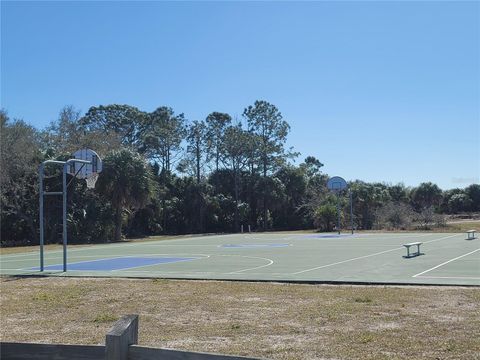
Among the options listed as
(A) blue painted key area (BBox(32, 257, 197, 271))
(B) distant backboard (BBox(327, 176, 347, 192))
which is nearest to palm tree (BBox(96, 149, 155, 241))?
(B) distant backboard (BBox(327, 176, 347, 192))

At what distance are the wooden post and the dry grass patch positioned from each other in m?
2.90

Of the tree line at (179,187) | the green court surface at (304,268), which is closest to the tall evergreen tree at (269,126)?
the tree line at (179,187)

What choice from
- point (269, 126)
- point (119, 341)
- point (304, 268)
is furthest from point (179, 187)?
point (119, 341)

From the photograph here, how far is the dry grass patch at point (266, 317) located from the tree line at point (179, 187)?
91.4 ft

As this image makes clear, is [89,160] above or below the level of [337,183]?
below

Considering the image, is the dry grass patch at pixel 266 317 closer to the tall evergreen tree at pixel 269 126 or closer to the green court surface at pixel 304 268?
the green court surface at pixel 304 268

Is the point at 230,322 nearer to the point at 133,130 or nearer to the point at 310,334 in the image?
the point at 310,334

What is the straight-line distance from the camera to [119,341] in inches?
140

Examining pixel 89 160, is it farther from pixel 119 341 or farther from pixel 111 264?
pixel 119 341

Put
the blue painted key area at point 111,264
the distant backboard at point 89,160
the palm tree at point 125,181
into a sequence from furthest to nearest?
the palm tree at point 125,181 < the distant backboard at point 89,160 < the blue painted key area at point 111,264

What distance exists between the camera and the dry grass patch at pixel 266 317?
6645 millimetres

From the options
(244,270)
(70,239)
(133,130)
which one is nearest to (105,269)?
(244,270)

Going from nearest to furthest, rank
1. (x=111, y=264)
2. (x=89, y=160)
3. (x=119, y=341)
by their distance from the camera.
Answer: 1. (x=119, y=341)
2. (x=111, y=264)
3. (x=89, y=160)

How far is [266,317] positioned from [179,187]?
1957 inches
